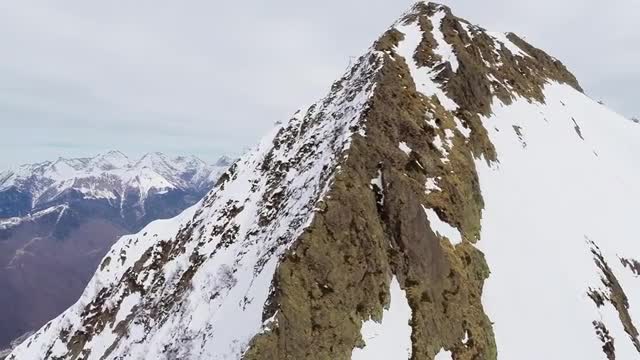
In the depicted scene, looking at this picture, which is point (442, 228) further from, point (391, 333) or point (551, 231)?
point (551, 231)

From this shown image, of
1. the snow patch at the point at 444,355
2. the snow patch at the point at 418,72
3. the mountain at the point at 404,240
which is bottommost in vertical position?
the snow patch at the point at 444,355

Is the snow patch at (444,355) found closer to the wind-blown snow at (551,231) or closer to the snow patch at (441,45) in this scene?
the wind-blown snow at (551,231)

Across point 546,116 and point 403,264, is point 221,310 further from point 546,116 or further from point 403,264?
point 546,116

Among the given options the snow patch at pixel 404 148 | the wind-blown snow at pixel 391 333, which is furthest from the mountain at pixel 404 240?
the snow patch at pixel 404 148

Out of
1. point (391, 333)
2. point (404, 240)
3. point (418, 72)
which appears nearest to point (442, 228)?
point (404, 240)

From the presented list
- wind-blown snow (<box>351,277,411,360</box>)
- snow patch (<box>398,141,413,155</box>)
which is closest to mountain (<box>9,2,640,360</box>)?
wind-blown snow (<box>351,277,411,360</box>)

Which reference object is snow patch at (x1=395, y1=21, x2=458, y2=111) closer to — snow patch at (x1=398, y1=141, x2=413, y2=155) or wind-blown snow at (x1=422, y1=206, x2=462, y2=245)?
snow patch at (x1=398, y1=141, x2=413, y2=155)
